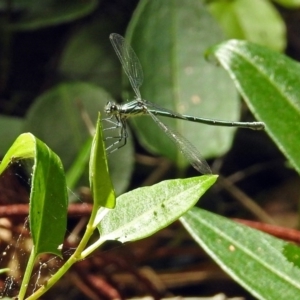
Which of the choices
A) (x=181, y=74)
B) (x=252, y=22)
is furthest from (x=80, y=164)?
(x=252, y=22)

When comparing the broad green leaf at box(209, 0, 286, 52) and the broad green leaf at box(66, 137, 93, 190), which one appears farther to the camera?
the broad green leaf at box(209, 0, 286, 52)

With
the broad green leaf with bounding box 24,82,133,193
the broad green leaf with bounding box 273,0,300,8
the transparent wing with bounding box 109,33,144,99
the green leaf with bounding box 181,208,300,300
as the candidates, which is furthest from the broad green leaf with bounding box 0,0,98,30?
the green leaf with bounding box 181,208,300,300

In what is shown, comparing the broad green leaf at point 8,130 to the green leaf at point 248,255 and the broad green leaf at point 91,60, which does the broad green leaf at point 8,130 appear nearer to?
the broad green leaf at point 91,60

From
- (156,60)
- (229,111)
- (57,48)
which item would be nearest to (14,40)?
(57,48)

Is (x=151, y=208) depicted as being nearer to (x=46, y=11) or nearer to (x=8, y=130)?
(x=8, y=130)

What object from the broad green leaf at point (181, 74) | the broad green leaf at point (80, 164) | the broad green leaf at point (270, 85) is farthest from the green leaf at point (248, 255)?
the broad green leaf at point (181, 74)

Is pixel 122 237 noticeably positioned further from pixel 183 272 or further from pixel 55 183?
pixel 183 272

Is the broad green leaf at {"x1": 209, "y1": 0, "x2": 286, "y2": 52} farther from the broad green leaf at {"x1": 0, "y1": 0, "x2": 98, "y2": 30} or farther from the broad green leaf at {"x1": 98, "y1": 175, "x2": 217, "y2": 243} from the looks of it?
the broad green leaf at {"x1": 98, "y1": 175, "x2": 217, "y2": 243}
